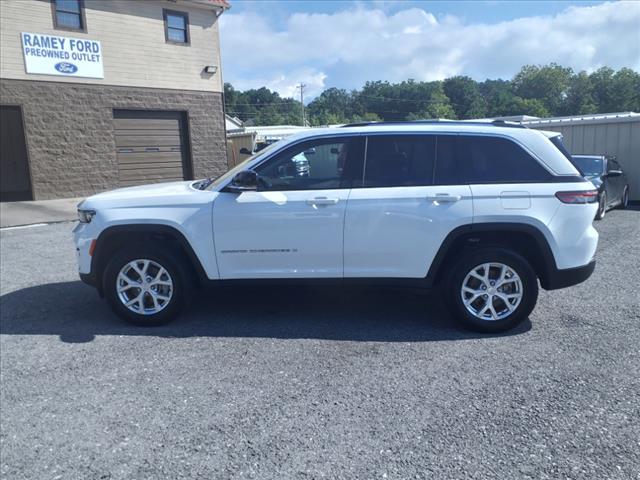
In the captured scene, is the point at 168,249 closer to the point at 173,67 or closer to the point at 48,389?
the point at 48,389

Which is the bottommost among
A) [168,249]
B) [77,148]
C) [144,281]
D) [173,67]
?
[144,281]

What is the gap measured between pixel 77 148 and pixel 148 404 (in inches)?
569

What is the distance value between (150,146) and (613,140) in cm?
1466

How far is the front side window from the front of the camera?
15.0ft

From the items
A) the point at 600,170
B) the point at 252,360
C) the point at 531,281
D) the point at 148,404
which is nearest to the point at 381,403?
the point at 252,360

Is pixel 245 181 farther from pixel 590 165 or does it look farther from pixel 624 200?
pixel 624 200

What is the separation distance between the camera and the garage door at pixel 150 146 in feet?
55.0

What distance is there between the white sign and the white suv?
1268 centimetres

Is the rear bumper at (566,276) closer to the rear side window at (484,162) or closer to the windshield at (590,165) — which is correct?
the rear side window at (484,162)

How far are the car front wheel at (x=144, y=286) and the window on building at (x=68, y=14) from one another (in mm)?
13529

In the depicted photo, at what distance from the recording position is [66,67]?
15.3 meters

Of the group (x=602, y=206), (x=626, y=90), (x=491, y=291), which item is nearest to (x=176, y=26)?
(x=602, y=206)

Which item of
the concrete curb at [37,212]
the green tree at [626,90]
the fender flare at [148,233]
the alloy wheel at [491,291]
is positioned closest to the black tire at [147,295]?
the fender flare at [148,233]

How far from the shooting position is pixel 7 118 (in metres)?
14.5
